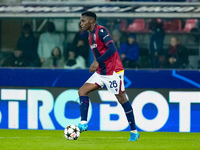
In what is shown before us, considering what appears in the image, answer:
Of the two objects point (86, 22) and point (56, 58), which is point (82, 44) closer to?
point (56, 58)

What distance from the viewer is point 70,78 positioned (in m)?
9.48

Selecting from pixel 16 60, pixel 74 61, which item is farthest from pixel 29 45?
pixel 74 61

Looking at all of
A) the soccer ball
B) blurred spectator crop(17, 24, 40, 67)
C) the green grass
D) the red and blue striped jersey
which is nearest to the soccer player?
the red and blue striped jersey

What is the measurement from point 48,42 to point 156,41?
1867mm

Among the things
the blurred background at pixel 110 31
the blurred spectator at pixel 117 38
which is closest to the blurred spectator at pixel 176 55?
the blurred background at pixel 110 31

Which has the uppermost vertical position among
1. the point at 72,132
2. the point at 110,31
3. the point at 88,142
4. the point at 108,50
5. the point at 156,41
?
the point at 108,50

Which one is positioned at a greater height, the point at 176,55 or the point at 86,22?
the point at 86,22

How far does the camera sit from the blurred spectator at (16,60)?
964 centimetres

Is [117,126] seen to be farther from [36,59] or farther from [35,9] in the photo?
[35,9]

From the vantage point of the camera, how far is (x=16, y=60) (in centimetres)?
965

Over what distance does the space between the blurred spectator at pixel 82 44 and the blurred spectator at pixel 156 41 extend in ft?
3.64

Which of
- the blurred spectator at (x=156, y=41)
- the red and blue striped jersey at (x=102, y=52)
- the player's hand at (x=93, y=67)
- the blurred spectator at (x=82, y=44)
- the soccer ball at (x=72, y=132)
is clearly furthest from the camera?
the blurred spectator at (x=82, y=44)

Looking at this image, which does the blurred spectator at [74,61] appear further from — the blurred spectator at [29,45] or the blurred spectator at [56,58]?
the blurred spectator at [29,45]

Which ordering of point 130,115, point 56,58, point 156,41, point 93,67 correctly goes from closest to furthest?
1. point 93,67
2. point 130,115
3. point 156,41
4. point 56,58
